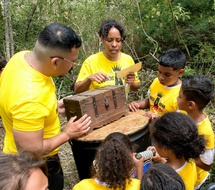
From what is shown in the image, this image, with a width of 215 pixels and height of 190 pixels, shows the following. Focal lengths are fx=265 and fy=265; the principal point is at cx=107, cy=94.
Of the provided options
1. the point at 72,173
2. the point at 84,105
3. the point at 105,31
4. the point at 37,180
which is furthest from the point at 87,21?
the point at 37,180

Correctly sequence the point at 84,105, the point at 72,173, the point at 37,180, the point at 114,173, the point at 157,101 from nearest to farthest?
the point at 37,180 → the point at 114,173 → the point at 84,105 → the point at 157,101 → the point at 72,173

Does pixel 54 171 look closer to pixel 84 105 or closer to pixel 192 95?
pixel 84 105

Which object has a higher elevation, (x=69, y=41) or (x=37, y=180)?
(x=69, y=41)

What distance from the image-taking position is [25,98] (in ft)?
5.23

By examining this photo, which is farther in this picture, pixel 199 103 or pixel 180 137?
pixel 199 103

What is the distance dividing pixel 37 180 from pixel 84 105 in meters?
1.24

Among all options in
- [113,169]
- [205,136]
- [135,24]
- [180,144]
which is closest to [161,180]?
[113,169]

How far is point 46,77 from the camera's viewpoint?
5.93 feet

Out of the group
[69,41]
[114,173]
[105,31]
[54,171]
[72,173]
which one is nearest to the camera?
[114,173]

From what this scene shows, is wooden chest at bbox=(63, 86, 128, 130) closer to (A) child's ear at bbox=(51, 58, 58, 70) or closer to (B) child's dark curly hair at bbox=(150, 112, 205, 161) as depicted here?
(A) child's ear at bbox=(51, 58, 58, 70)

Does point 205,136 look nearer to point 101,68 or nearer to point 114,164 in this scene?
point 114,164

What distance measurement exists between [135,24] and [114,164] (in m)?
5.16

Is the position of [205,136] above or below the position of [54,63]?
below

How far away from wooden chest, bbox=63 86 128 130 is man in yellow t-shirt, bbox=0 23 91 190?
36 centimetres
